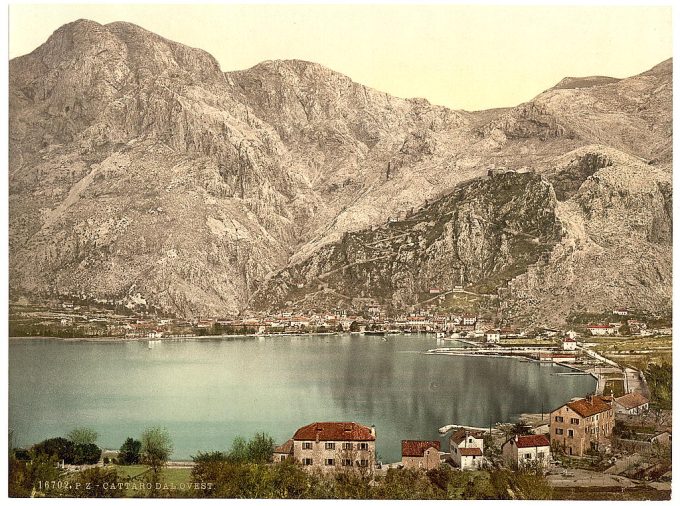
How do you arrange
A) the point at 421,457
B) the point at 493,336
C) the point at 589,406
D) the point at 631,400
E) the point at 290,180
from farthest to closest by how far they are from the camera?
the point at 290,180
the point at 493,336
the point at 631,400
the point at 589,406
the point at 421,457

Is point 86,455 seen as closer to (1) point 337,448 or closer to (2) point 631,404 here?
Answer: (1) point 337,448

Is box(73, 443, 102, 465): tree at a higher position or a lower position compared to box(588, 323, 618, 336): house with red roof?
lower

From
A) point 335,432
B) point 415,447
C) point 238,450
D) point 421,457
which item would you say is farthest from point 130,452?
point 421,457

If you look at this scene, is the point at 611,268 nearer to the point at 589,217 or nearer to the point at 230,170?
the point at 589,217

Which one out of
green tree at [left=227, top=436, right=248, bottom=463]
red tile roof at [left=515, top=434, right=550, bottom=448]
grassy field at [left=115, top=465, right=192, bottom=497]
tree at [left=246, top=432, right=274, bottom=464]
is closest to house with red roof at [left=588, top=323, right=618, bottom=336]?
red tile roof at [left=515, top=434, right=550, bottom=448]

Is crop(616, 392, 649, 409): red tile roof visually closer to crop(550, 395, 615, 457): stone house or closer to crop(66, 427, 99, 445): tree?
crop(550, 395, 615, 457): stone house

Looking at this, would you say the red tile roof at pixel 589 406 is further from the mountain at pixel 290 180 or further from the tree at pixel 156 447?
the tree at pixel 156 447
